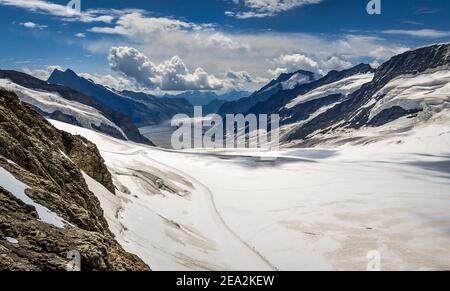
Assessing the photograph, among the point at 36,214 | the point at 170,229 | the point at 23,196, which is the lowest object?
the point at 170,229

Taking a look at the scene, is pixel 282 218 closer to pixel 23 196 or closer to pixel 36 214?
pixel 23 196

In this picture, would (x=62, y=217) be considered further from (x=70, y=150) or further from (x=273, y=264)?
(x=273, y=264)

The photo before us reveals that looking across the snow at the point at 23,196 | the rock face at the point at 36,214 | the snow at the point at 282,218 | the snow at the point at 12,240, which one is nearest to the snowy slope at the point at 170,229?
the snow at the point at 282,218

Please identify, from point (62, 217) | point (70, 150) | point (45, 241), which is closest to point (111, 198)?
point (70, 150)

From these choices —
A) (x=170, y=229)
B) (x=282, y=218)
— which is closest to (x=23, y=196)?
(x=170, y=229)

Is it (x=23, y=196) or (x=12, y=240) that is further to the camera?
(x=23, y=196)

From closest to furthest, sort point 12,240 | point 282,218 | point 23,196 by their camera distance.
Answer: point 12,240
point 23,196
point 282,218

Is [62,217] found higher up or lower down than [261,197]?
higher up
